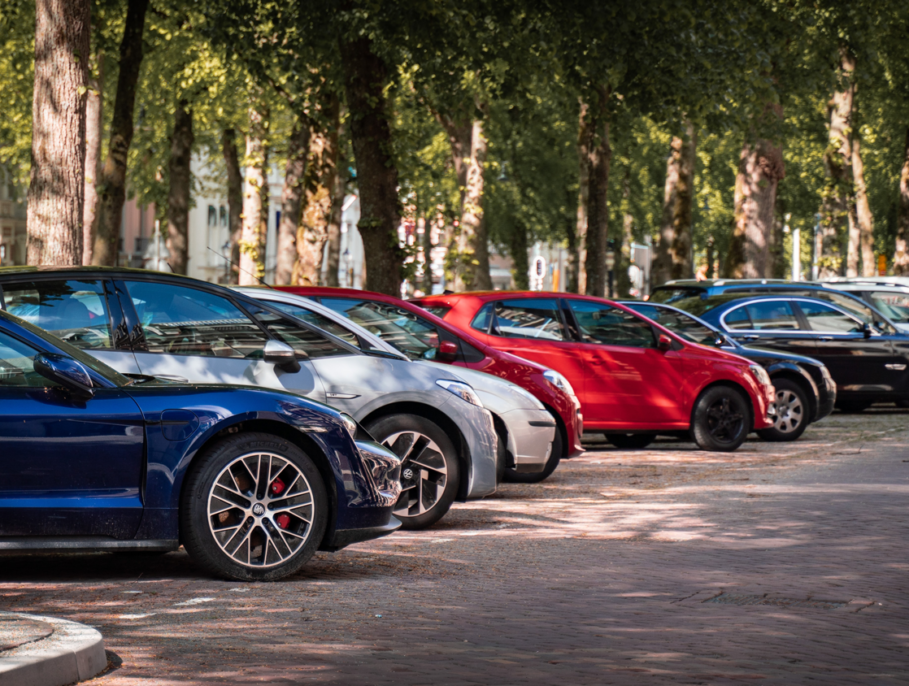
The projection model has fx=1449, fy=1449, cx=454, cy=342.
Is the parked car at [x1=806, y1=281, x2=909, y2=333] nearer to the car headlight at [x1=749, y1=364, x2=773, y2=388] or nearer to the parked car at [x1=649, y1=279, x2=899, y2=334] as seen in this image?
the parked car at [x1=649, y1=279, x2=899, y2=334]

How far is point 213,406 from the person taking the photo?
23.7ft

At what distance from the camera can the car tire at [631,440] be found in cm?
1661

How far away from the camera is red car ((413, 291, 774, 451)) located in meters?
14.9

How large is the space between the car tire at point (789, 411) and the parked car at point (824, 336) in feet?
7.32

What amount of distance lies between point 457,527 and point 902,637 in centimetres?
393

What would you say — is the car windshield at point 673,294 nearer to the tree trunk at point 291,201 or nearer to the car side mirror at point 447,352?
the car side mirror at point 447,352

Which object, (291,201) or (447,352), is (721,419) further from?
(291,201)

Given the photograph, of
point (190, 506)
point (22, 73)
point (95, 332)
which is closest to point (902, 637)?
point (190, 506)

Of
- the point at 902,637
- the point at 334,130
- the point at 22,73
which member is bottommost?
the point at 902,637

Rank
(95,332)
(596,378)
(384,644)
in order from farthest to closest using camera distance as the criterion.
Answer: (596,378) → (95,332) → (384,644)

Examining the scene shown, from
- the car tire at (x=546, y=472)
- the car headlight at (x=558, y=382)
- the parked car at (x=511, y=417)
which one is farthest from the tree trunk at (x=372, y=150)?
the parked car at (x=511, y=417)

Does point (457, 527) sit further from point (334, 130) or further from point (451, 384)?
point (334, 130)

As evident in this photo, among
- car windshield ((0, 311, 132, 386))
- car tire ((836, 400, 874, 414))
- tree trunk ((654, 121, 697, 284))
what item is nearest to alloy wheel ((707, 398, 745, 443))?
Answer: car tire ((836, 400, 874, 414))

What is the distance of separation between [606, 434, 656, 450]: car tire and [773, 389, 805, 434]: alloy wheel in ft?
5.75
